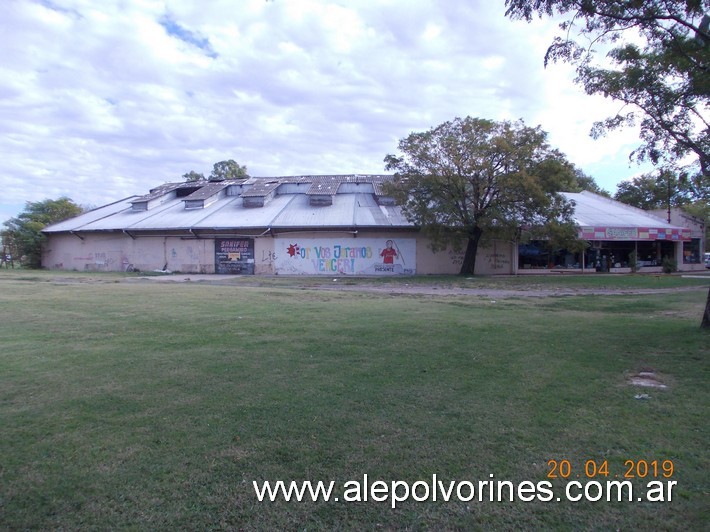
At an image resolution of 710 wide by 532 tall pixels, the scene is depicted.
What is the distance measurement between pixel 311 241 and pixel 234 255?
17.8ft

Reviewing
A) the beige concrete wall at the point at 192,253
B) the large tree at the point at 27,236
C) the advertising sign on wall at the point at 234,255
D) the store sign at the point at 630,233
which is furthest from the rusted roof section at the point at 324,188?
the large tree at the point at 27,236

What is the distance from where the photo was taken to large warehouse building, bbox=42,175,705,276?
32.2 m

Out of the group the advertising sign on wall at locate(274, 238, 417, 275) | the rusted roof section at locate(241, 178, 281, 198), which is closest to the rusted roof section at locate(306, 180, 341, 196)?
the rusted roof section at locate(241, 178, 281, 198)

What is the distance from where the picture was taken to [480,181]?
27.1 metres

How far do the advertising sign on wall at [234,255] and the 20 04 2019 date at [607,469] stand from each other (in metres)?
30.4

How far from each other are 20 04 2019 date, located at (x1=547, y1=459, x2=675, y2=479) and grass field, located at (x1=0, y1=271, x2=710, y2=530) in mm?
35

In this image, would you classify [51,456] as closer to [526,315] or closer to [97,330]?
[97,330]

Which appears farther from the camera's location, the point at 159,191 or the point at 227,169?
the point at 227,169

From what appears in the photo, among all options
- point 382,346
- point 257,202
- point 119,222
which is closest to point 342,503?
point 382,346

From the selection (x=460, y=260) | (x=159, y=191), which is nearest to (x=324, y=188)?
(x=460, y=260)

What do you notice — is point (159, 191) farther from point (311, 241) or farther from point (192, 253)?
point (311, 241)

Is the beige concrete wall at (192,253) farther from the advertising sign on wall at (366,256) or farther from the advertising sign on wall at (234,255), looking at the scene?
the advertising sign on wall at (234,255)

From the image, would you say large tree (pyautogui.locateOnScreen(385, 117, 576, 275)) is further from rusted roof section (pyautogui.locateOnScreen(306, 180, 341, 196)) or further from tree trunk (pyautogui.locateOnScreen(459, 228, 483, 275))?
rusted roof section (pyautogui.locateOnScreen(306, 180, 341, 196))

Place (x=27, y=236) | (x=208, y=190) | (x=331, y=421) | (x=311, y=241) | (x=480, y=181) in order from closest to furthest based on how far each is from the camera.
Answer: (x=331, y=421) → (x=480, y=181) → (x=311, y=241) → (x=27, y=236) → (x=208, y=190)
